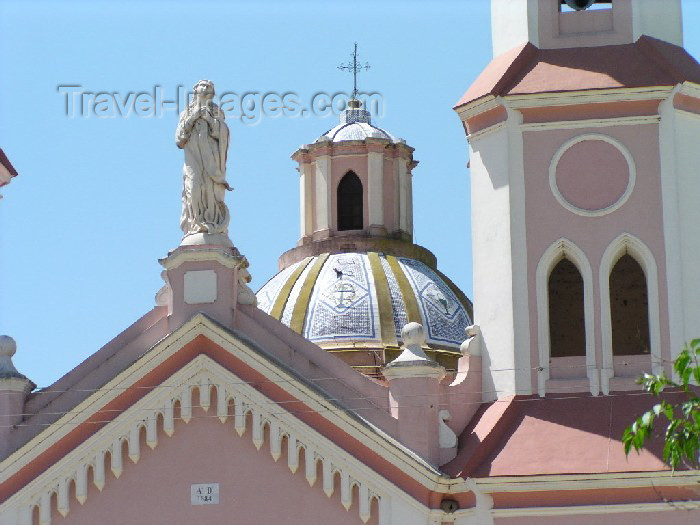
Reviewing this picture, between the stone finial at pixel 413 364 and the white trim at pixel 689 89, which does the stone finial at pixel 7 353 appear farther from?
the white trim at pixel 689 89

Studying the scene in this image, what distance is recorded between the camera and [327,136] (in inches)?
1449

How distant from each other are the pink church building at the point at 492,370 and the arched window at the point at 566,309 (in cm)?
3

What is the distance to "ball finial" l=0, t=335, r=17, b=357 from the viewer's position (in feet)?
83.3

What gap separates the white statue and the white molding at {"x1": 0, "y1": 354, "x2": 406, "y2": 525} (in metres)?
2.22

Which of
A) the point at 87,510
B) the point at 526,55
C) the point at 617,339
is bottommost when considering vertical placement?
the point at 87,510

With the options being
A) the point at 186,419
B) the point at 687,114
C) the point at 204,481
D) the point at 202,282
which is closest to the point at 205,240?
the point at 202,282

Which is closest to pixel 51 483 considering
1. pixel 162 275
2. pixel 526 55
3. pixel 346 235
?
pixel 162 275

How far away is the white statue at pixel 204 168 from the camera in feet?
84.9

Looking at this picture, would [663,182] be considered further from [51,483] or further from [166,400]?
[51,483]

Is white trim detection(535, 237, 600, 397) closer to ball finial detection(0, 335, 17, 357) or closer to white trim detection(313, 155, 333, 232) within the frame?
ball finial detection(0, 335, 17, 357)

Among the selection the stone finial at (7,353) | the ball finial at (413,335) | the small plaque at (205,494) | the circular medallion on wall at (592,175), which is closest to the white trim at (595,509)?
the ball finial at (413,335)

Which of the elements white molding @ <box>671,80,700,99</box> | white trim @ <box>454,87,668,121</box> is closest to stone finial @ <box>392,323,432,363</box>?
white trim @ <box>454,87,668,121</box>

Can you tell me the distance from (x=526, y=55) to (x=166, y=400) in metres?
7.57

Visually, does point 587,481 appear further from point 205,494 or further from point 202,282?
point 202,282
